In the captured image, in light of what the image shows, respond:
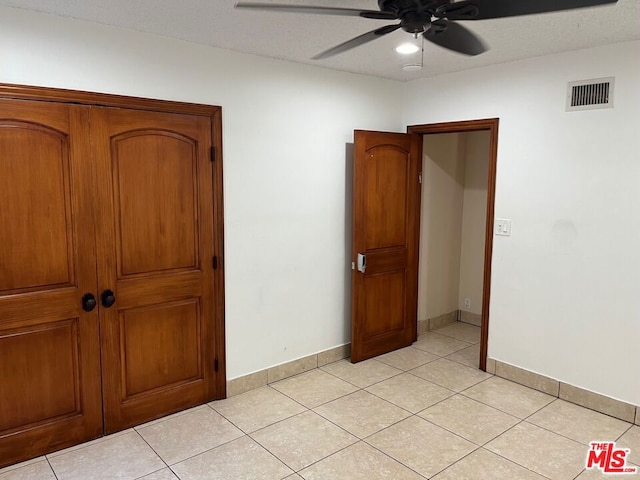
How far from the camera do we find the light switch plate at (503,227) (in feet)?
12.5

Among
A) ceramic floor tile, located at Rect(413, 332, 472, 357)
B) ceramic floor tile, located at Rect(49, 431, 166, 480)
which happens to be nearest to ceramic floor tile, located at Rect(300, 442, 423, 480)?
ceramic floor tile, located at Rect(49, 431, 166, 480)

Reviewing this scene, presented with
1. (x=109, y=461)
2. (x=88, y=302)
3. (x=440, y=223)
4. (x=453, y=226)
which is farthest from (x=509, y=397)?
(x=88, y=302)

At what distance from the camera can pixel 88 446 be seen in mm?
2895

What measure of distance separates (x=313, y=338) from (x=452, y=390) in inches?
48.8

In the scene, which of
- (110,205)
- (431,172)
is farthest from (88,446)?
(431,172)

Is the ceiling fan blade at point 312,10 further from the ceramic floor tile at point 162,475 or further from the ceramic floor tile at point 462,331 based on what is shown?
the ceramic floor tile at point 462,331

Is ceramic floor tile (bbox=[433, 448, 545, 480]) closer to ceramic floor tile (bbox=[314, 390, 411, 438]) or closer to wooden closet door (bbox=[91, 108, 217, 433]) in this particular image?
ceramic floor tile (bbox=[314, 390, 411, 438])

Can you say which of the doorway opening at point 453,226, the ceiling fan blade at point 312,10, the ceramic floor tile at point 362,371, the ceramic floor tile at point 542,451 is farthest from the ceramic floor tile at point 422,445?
the ceiling fan blade at point 312,10

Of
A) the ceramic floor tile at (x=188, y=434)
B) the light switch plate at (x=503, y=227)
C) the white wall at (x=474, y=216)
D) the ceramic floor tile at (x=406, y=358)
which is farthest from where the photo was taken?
the white wall at (x=474, y=216)

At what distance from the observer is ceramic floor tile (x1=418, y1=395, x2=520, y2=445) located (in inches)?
120

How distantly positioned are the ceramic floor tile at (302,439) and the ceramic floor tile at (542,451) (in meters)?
0.96

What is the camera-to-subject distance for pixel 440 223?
5129 millimetres

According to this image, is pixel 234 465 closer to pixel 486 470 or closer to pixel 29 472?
pixel 29 472

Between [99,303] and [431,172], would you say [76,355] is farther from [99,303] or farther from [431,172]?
[431,172]
